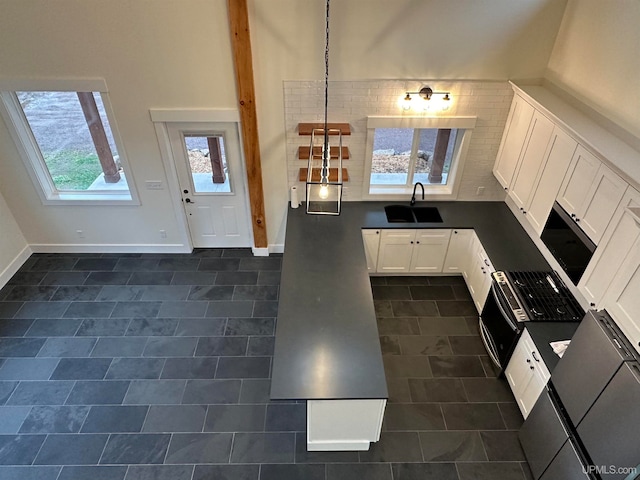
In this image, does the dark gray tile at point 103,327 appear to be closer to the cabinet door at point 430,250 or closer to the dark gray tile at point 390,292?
the dark gray tile at point 390,292

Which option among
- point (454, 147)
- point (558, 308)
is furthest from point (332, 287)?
point (454, 147)

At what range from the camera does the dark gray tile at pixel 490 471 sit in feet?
11.3

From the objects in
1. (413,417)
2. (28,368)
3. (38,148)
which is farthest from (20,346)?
(413,417)

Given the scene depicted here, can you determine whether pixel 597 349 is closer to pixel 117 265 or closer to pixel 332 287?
pixel 332 287

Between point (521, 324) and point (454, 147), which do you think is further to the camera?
point (454, 147)

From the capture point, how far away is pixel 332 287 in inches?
162

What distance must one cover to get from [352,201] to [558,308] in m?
2.71

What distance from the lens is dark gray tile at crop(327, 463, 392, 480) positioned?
346cm

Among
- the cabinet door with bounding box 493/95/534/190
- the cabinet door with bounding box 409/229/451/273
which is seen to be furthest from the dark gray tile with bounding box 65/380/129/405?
the cabinet door with bounding box 493/95/534/190

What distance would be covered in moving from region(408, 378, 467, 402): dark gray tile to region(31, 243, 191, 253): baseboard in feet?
12.1

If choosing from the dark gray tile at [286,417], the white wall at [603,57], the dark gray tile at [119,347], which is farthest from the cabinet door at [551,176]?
the dark gray tile at [119,347]

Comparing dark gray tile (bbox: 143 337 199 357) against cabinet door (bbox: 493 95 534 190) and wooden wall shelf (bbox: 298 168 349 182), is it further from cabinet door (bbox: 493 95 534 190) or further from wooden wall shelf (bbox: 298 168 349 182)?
cabinet door (bbox: 493 95 534 190)

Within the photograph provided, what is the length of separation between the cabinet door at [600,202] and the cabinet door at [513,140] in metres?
1.29

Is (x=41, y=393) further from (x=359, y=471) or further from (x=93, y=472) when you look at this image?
(x=359, y=471)
